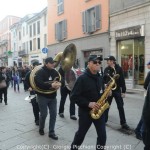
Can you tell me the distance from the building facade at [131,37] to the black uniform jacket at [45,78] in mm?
8772

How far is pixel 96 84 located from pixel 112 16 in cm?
1253

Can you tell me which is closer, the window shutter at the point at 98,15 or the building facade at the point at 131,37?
the building facade at the point at 131,37

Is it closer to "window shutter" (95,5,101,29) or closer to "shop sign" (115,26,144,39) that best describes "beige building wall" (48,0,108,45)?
"window shutter" (95,5,101,29)

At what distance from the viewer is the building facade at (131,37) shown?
13.4 m

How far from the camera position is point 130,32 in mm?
14203

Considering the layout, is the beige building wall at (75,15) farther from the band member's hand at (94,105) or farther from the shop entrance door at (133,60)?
the band member's hand at (94,105)

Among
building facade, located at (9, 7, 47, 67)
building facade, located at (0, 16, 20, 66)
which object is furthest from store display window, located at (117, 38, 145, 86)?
building facade, located at (0, 16, 20, 66)

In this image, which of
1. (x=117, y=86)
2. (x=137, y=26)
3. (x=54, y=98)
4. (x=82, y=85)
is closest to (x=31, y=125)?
(x=54, y=98)

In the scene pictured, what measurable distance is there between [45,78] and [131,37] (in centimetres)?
964

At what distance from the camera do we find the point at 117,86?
6.23 m

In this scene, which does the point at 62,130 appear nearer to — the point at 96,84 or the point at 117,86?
the point at 117,86

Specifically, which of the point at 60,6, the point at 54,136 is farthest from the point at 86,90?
the point at 60,6

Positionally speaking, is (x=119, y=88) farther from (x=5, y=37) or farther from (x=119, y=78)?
(x=5, y=37)

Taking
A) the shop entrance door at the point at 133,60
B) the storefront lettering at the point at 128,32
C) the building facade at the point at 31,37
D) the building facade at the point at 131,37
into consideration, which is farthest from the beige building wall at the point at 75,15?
the building facade at the point at 31,37
